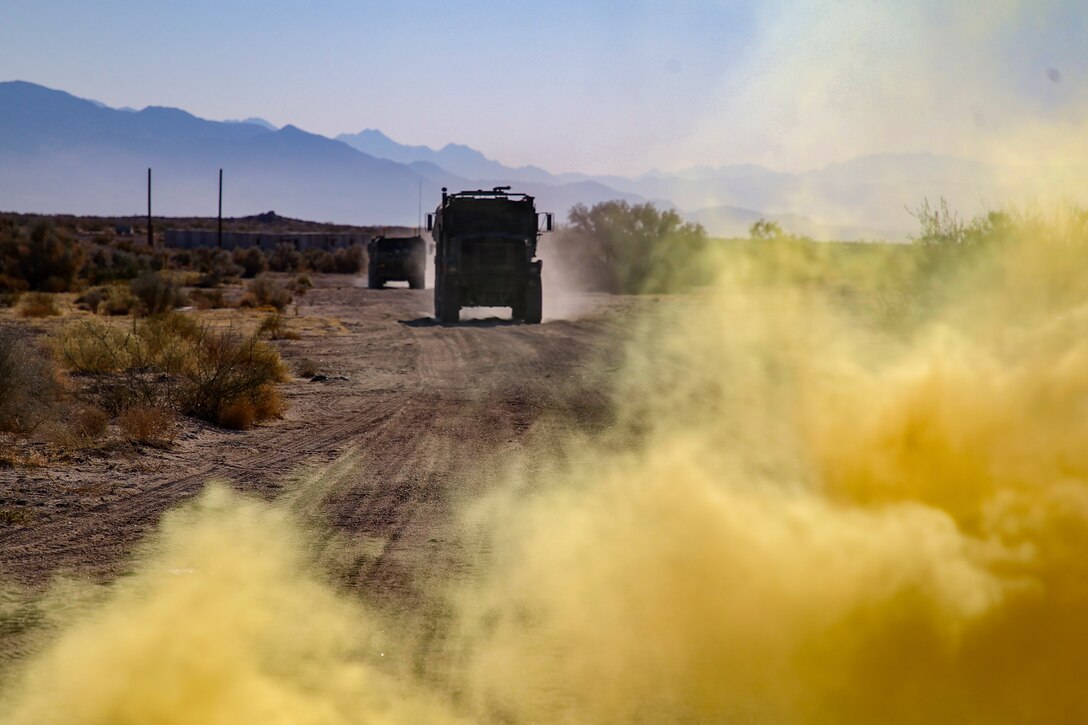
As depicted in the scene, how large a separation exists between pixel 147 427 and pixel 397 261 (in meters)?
43.3

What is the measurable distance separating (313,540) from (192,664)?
2.69m

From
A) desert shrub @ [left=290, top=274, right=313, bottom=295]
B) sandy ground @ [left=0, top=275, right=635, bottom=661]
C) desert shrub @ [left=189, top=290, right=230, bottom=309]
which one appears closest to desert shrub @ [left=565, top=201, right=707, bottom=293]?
desert shrub @ [left=290, top=274, right=313, bottom=295]

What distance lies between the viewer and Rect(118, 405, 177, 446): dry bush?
41.2 ft

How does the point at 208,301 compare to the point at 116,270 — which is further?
the point at 116,270

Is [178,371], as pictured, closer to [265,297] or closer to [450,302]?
[450,302]

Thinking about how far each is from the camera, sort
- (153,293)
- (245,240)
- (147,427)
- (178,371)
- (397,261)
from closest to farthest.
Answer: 1. (147,427)
2. (178,371)
3. (153,293)
4. (397,261)
5. (245,240)

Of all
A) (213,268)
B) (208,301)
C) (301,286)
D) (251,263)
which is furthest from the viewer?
(251,263)

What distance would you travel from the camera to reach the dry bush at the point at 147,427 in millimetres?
12555

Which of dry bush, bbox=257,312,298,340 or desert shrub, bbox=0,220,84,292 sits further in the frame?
desert shrub, bbox=0,220,84,292

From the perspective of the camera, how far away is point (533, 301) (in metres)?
32.9

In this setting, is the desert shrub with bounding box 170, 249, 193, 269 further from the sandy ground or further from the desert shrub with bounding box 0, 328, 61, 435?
the desert shrub with bounding box 0, 328, 61, 435

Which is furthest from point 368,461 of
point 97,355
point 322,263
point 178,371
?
point 322,263

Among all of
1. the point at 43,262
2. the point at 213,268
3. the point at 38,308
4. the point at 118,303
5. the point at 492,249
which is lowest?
the point at 38,308

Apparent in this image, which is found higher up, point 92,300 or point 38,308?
point 92,300
